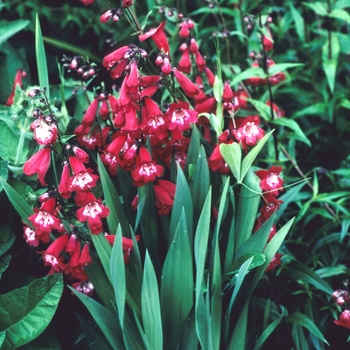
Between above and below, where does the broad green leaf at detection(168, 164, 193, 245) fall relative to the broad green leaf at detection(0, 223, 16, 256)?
above

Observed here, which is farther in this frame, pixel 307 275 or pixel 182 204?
pixel 307 275

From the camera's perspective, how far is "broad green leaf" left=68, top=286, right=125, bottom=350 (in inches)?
52.2

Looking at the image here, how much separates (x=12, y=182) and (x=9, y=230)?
18cm

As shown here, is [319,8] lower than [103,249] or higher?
higher

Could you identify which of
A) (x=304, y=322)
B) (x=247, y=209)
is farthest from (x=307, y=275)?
(x=247, y=209)

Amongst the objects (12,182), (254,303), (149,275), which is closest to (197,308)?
(149,275)

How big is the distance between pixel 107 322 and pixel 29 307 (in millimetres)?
251

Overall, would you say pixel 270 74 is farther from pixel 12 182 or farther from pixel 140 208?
pixel 12 182

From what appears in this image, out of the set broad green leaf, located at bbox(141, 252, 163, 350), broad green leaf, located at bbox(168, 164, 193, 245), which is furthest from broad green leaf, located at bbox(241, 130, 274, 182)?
broad green leaf, located at bbox(141, 252, 163, 350)

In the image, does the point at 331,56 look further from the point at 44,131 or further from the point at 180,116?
the point at 44,131

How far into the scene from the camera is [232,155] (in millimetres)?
1402

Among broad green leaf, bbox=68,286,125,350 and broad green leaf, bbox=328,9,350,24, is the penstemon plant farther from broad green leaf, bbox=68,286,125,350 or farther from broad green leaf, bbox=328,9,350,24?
broad green leaf, bbox=328,9,350,24

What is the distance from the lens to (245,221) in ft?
4.87

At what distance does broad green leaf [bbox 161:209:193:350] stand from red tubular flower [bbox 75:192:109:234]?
0.19 metres
